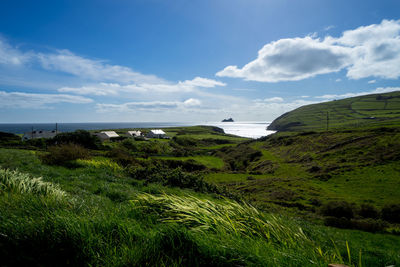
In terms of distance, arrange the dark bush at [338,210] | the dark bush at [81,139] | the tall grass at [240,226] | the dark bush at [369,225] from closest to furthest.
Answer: the tall grass at [240,226] → the dark bush at [369,225] → the dark bush at [338,210] → the dark bush at [81,139]

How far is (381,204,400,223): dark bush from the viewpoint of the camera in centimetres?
2040

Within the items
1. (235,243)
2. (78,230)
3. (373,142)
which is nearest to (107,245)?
(78,230)

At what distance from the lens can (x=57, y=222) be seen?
10.3 feet

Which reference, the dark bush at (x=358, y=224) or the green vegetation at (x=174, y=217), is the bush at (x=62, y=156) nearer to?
the green vegetation at (x=174, y=217)

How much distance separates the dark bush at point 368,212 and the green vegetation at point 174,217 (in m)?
0.09

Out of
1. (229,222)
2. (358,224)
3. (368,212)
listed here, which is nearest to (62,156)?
(229,222)

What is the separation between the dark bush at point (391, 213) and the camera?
20398 mm

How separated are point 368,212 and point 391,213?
2.09 metres

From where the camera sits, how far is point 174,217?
433 cm

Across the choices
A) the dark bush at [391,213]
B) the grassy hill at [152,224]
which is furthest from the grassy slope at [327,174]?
the grassy hill at [152,224]

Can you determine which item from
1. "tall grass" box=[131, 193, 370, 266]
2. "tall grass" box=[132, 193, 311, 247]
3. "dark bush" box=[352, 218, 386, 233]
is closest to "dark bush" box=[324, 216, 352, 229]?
"dark bush" box=[352, 218, 386, 233]

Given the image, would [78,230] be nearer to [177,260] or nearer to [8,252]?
[8,252]

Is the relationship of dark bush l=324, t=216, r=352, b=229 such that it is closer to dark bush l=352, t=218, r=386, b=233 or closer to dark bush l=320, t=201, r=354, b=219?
dark bush l=352, t=218, r=386, b=233

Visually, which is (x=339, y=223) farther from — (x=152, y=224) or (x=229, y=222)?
(x=152, y=224)
